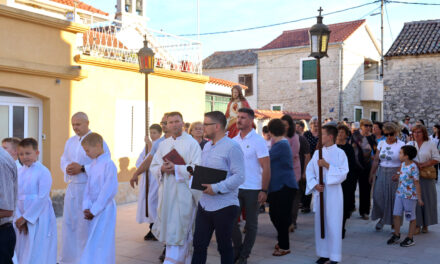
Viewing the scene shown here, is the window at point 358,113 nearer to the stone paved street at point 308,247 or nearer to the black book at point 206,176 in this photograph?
the stone paved street at point 308,247

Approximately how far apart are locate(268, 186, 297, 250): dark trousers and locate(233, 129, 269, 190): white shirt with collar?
520 millimetres

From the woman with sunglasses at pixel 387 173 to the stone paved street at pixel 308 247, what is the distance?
419mm

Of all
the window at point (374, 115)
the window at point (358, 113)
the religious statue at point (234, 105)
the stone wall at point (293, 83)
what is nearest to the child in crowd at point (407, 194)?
the religious statue at point (234, 105)

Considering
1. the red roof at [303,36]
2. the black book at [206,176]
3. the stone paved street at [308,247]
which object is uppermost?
the red roof at [303,36]

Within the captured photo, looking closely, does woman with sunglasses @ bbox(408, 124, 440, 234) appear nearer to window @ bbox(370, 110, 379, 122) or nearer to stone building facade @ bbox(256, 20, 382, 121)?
stone building facade @ bbox(256, 20, 382, 121)

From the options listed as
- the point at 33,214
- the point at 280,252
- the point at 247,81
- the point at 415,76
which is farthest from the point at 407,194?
the point at 247,81

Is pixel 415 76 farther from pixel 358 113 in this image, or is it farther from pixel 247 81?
pixel 247 81

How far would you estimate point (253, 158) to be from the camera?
5.89 meters

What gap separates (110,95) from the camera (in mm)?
10633

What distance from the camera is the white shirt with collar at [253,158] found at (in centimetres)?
583

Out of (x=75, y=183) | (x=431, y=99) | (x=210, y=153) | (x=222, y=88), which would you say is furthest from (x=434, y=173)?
(x=431, y=99)

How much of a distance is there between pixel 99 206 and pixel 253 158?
205 centimetres

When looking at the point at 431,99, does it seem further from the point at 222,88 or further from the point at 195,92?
the point at 195,92

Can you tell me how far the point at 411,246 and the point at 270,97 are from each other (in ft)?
81.9
